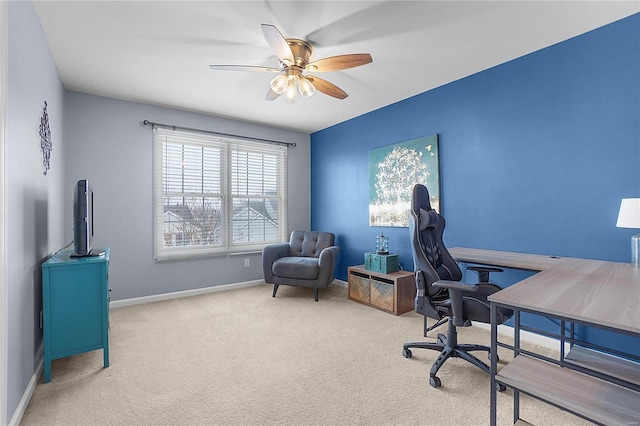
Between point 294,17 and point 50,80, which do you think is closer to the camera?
point 294,17

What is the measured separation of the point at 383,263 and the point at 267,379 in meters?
1.87

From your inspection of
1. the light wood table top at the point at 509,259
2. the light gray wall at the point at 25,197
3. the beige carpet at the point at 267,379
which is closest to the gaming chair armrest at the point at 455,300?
the beige carpet at the point at 267,379

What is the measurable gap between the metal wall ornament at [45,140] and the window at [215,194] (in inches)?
54.6

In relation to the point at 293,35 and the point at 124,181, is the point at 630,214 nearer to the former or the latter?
the point at 293,35

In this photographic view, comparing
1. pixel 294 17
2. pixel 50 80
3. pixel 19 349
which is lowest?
pixel 19 349

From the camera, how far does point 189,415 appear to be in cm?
163

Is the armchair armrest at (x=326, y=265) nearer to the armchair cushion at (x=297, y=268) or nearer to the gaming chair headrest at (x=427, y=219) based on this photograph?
the armchair cushion at (x=297, y=268)

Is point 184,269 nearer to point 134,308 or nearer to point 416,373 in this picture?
point 134,308

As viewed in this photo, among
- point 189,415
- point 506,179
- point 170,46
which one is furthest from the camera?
point 506,179

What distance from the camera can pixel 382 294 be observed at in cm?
331

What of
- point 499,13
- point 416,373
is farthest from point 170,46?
point 416,373

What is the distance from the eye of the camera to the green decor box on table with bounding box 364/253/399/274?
338 cm

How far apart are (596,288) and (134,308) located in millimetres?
4081

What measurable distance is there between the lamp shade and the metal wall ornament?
390cm
